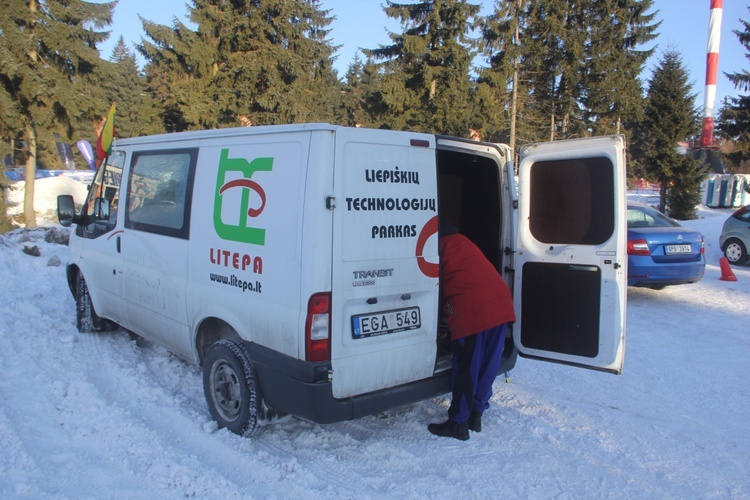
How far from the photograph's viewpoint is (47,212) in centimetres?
1938

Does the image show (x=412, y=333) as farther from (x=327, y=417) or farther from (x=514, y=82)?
(x=514, y=82)

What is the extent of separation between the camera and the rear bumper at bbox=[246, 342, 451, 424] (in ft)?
10.3

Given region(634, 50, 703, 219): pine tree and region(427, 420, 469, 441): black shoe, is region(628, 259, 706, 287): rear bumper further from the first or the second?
region(634, 50, 703, 219): pine tree

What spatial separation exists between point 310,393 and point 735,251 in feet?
40.1

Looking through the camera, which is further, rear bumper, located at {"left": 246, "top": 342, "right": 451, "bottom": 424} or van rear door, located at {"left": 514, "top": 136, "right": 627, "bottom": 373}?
van rear door, located at {"left": 514, "top": 136, "right": 627, "bottom": 373}

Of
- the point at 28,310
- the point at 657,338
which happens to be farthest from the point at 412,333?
the point at 28,310

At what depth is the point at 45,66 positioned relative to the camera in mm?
15859

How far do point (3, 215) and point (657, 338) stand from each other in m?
17.4

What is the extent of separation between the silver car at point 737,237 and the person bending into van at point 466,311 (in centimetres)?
1056

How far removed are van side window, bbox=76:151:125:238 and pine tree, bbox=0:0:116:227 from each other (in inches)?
481

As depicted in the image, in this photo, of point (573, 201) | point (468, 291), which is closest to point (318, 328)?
point (468, 291)

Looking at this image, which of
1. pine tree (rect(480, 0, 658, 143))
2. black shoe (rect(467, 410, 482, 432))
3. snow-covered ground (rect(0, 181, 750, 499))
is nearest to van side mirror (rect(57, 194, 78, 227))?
snow-covered ground (rect(0, 181, 750, 499))

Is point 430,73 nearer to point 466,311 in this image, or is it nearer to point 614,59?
point 614,59

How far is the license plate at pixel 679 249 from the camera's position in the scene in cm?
779
